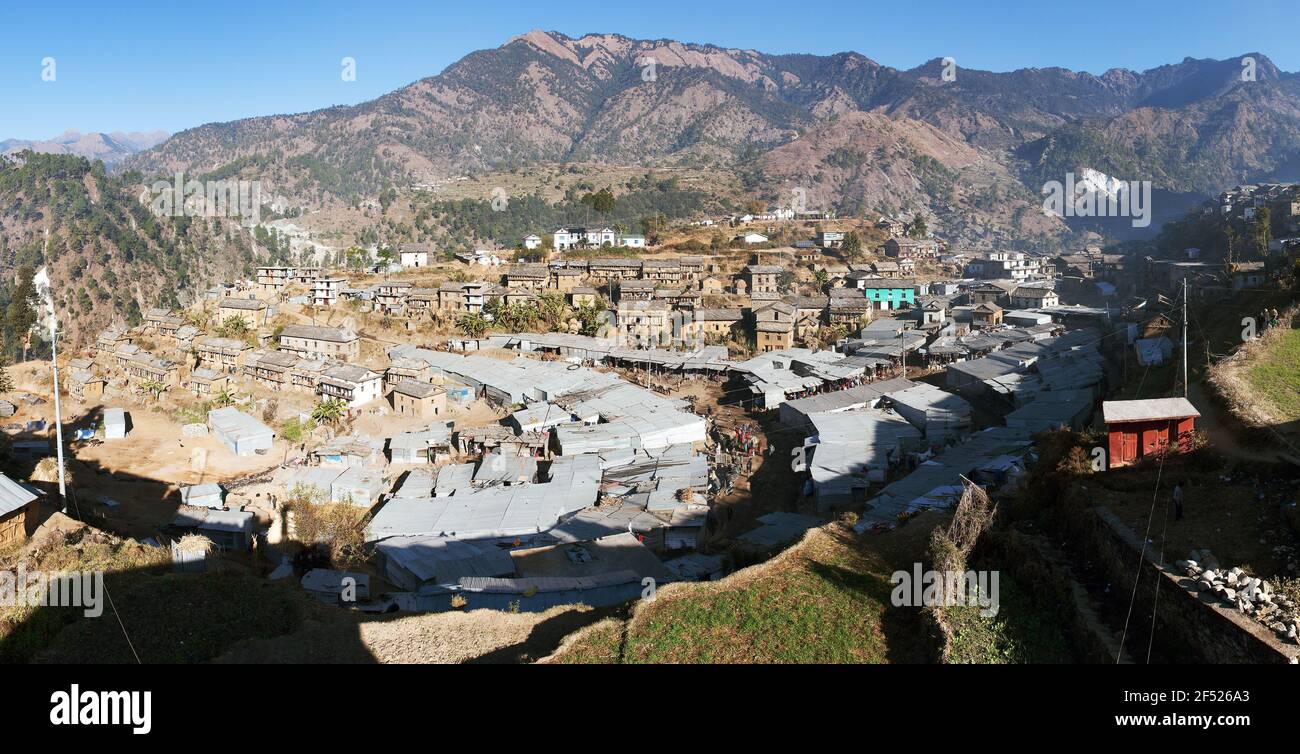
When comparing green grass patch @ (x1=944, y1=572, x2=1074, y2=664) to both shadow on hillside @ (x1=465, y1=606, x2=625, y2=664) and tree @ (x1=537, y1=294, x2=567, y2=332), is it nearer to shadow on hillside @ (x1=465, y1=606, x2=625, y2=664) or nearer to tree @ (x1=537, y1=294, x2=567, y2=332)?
shadow on hillside @ (x1=465, y1=606, x2=625, y2=664)

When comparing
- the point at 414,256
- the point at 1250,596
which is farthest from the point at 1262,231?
the point at 414,256

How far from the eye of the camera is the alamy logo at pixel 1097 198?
386 ft

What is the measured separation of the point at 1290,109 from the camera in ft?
630

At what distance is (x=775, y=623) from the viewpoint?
36.4ft

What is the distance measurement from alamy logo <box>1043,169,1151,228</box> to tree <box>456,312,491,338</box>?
101 m

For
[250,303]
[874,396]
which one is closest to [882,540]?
[874,396]

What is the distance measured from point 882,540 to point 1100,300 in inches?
1810

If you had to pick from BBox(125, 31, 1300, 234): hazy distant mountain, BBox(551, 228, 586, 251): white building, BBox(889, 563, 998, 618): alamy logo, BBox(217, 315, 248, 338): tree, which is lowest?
BBox(889, 563, 998, 618): alamy logo

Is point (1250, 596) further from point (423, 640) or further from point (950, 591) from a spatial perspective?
point (423, 640)

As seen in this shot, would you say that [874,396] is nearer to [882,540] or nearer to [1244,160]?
[882,540]

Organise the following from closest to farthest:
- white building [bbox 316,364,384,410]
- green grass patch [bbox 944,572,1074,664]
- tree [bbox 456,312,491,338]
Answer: green grass patch [bbox 944,572,1074,664] < white building [bbox 316,364,384,410] < tree [bbox 456,312,491,338]
